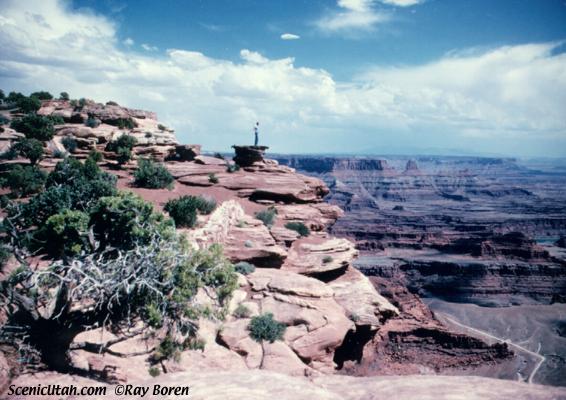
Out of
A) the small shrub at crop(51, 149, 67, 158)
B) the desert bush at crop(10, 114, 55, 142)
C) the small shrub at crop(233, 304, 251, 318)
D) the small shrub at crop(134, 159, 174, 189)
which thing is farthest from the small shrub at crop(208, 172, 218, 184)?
the small shrub at crop(233, 304, 251, 318)

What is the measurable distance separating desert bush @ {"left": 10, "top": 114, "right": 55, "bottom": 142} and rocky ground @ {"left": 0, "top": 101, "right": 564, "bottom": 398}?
2.68 ft

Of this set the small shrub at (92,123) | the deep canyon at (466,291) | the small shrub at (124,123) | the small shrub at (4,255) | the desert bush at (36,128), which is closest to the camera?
the small shrub at (4,255)

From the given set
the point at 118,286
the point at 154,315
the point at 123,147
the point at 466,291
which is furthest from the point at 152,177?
the point at 466,291

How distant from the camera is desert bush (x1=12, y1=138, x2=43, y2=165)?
2467 cm

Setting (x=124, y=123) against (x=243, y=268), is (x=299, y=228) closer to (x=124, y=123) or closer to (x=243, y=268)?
(x=243, y=268)

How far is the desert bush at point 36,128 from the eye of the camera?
2777cm

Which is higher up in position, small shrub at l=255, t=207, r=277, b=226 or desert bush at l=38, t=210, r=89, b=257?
desert bush at l=38, t=210, r=89, b=257

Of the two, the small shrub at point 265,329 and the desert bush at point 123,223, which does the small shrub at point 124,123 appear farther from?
the small shrub at point 265,329

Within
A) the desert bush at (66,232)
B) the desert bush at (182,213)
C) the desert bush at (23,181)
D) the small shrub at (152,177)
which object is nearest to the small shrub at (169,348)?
the desert bush at (66,232)

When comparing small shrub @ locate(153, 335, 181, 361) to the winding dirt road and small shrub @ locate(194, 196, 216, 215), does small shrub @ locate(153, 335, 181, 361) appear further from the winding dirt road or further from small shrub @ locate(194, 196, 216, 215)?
the winding dirt road

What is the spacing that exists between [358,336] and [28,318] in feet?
58.6

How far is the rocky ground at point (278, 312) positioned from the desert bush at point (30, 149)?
1.42m

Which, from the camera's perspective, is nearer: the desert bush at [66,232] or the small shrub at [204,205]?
the desert bush at [66,232]

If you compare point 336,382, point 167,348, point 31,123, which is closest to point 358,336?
point 336,382
